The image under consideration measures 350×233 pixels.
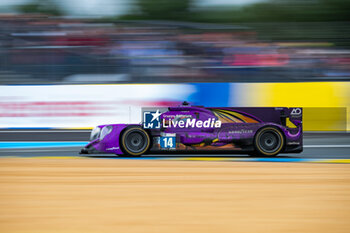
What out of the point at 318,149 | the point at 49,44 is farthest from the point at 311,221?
the point at 49,44

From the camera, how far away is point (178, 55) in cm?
1345

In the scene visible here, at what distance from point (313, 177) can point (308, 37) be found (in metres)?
8.44

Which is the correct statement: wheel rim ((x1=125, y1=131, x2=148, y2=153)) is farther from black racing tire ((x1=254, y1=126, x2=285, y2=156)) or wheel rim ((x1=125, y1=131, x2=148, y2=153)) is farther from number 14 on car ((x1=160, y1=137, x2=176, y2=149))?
black racing tire ((x1=254, y1=126, x2=285, y2=156))

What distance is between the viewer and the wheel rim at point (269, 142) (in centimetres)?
814

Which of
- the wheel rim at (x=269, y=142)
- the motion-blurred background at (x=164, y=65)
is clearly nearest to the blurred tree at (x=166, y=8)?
the motion-blurred background at (x=164, y=65)

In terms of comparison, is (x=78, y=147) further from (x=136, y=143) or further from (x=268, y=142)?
(x=268, y=142)

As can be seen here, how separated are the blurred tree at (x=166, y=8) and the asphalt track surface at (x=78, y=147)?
5458 millimetres

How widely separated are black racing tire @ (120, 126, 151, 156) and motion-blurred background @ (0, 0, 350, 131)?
4203mm

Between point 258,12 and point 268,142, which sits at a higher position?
point 258,12

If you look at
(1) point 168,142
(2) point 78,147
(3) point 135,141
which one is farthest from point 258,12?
(3) point 135,141

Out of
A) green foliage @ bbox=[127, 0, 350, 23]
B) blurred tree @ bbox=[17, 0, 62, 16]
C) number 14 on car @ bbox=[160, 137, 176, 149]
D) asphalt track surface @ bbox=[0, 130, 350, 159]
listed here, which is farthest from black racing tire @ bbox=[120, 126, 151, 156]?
blurred tree @ bbox=[17, 0, 62, 16]

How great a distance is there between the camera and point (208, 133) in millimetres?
8125

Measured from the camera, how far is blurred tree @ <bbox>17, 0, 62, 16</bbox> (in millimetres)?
15275

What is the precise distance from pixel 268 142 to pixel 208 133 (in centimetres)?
95
